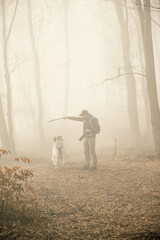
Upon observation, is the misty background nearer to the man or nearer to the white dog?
the man

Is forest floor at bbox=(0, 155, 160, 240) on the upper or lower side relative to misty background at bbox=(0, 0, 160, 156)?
lower

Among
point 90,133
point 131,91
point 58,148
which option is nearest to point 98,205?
point 90,133

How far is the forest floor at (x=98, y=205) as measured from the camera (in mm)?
4199

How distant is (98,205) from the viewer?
561cm

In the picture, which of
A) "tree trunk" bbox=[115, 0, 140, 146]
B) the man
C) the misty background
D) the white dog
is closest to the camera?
the man

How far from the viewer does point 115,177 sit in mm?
7914

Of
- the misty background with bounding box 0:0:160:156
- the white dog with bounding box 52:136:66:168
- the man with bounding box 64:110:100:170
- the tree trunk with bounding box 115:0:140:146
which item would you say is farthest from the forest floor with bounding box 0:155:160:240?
the tree trunk with bounding box 115:0:140:146

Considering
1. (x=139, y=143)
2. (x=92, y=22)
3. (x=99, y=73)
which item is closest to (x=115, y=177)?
(x=139, y=143)

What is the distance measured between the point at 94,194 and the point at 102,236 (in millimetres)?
2332

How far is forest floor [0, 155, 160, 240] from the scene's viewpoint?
4.20 m

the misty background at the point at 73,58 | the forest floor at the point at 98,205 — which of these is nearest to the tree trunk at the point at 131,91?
the misty background at the point at 73,58

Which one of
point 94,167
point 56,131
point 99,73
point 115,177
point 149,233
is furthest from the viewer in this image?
point 99,73

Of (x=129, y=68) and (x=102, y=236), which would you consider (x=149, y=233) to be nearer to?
(x=102, y=236)

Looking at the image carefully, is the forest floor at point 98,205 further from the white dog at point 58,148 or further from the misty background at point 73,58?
the misty background at point 73,58
